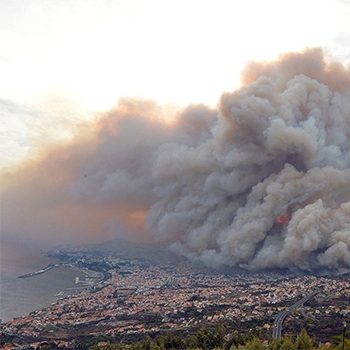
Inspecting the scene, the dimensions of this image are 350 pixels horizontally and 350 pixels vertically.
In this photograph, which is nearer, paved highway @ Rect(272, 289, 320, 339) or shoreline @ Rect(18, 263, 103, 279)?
paved highway @ Rect(272, 289, 320, 339)

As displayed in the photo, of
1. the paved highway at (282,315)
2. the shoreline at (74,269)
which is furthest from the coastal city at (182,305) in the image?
the shoreline at (74,269)

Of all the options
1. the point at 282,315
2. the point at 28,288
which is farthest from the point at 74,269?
the point at 282,315

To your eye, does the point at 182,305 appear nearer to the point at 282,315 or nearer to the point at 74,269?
the point at 282,315

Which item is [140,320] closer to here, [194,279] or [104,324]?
[104,324]

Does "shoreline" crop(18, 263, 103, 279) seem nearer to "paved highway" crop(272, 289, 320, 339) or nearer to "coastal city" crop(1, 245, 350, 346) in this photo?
"coastal city" crop(1, 245, 350, 346)

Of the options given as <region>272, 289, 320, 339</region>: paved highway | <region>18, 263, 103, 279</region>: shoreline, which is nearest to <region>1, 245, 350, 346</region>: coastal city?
<region>272, 289, 320, 339</region>: paved highway

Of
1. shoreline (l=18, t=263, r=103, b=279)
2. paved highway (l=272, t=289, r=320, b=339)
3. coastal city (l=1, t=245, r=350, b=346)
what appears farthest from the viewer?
shoreline (l=18, t=263, r=103, b=279)
